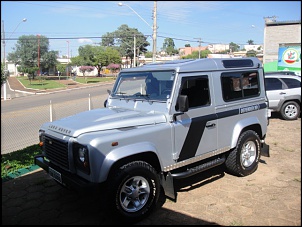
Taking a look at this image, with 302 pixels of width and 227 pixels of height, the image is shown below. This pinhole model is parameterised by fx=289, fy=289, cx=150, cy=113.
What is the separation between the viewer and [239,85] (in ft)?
17.0

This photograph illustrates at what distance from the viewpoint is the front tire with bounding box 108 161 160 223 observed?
349cm

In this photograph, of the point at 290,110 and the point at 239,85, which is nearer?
the point at 239,85

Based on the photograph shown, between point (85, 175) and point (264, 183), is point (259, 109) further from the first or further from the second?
point (85, 175)

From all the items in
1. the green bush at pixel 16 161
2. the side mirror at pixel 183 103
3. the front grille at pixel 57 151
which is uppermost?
the side mirror at pixel 183 103

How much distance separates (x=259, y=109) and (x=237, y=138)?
903mm

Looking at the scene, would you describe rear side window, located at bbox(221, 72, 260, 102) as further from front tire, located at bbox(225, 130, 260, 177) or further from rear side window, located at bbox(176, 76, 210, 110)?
front tire, located at bbox(225, 130, 260, 177)

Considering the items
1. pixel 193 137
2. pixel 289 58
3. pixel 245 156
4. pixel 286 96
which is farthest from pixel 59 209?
→ pixel 289 58

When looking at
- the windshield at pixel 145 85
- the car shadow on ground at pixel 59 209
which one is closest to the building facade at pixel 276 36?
the windshield at pixel 145 85

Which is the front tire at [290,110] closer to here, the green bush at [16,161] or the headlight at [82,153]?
the green bush at [16,161]

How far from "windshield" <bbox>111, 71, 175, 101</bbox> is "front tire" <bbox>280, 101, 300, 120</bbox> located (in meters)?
7.84

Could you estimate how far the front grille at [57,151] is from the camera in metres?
3.71

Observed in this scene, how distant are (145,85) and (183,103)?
38.5 inches

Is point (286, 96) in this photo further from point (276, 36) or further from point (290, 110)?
point (276, 36)

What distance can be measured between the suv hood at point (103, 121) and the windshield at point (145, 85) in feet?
1.21
